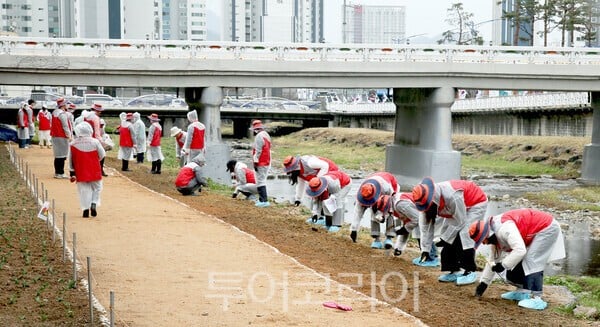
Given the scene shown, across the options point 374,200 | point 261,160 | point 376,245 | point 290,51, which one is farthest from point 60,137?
point 290,51

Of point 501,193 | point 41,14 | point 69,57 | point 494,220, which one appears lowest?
point 501,193

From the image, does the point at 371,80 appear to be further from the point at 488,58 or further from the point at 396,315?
the point at 396,315

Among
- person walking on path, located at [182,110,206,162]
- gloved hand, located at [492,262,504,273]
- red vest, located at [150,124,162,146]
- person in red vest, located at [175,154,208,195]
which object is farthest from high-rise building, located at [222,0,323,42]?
gloved hand, located at [492,262,504,273]

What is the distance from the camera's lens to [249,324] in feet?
29.9

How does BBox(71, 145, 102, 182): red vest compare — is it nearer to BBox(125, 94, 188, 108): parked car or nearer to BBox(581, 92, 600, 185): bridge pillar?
BBox(581, 92, 600, 185): bridge pillar

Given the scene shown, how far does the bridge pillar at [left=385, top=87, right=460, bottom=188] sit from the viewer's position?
115 ft

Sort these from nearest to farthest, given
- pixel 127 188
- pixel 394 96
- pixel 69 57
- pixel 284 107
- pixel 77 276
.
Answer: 1. pixel 77 276
2. pixel 127 188
3. pixel 69 57
4. pixel 394 96
5. pixel 284 107

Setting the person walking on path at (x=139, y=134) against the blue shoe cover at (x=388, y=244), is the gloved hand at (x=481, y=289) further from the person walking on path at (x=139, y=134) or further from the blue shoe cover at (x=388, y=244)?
the person walking on path at (x=139, y=134)

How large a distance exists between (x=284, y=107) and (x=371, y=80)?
130 ft

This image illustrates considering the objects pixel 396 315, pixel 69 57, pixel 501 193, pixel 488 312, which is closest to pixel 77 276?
pixel 396 315

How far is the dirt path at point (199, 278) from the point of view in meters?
9.45

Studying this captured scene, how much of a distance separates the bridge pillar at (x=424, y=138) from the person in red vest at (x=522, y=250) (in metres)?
22.9

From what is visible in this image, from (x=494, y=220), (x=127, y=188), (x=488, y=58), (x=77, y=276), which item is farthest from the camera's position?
(x=488, y=58)

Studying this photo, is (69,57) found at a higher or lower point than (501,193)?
higher
